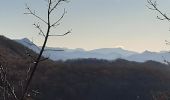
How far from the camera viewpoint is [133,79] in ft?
629

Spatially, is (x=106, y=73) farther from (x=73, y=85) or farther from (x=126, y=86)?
(x=73, y=85)

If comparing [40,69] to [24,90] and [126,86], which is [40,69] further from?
[24,90]

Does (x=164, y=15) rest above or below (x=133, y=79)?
above

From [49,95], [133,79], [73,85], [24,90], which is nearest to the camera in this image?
[24,90]

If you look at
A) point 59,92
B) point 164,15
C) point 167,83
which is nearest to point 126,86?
point 167,83

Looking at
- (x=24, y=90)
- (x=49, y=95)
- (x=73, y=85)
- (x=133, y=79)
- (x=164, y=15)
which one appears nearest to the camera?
(x=24, y=90)

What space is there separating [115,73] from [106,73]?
212 inches

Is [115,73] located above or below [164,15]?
below

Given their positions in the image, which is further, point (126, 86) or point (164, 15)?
point (126, 86)

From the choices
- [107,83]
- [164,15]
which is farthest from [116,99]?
[164,15]

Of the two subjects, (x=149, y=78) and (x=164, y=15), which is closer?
(x=164, y=15)

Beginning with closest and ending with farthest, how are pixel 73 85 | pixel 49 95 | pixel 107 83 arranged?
pixel 49 95 < pixel 73 85 < pixel 107 83

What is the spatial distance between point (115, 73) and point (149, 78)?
16.0 metres

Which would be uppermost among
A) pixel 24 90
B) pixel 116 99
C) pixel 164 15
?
pixel 164 15
